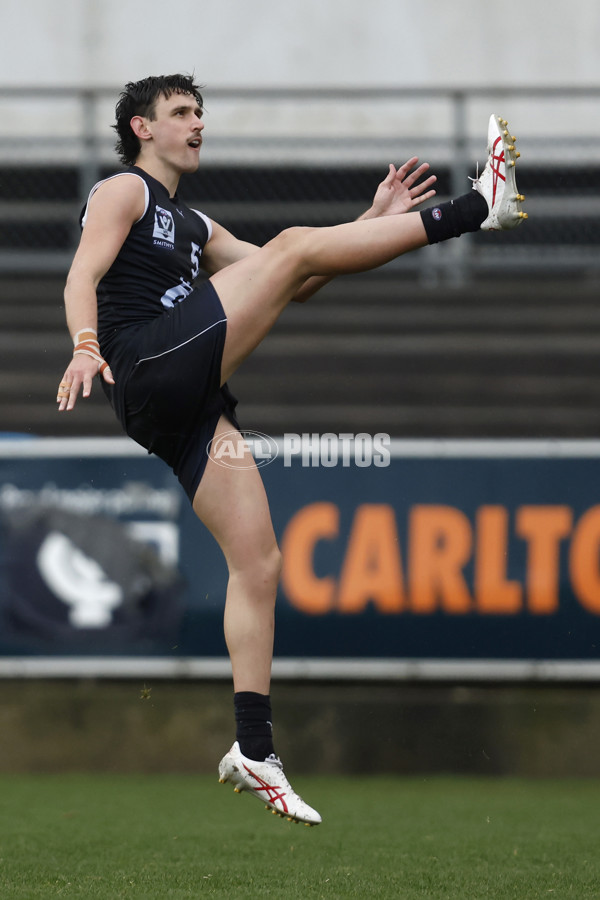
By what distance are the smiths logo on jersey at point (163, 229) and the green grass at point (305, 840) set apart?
1827mm

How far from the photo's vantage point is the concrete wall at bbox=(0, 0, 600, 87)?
10.2 metres

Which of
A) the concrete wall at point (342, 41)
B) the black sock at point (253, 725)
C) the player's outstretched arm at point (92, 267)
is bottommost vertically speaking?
the black sock at point (253, 725)

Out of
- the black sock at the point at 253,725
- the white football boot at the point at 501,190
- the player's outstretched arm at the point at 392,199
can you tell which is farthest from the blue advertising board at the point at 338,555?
the white football boot at the point at 501,190

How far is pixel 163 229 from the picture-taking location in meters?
3.78

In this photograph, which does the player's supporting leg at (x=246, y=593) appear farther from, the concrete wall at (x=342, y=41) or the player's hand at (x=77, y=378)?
the concrete wall at (x=342, y=41)

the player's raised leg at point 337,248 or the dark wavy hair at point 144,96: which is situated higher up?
the dark wavy hair at point 144,96

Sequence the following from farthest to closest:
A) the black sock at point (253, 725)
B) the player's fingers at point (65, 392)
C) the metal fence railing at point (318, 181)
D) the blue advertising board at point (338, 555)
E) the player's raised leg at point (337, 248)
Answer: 1. the metal fence railing at point (318, 181)
2. the blue advertising board at point (338, 555)
3. the black sock at point (253, 725)
4. the player's raised leg at point (337, 248)
5. the player's fingers at point (65, 392)

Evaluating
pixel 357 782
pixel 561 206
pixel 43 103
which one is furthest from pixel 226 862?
pixel 43 103

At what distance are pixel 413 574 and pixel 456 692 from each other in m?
0.63

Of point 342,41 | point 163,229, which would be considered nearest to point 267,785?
point 163,229

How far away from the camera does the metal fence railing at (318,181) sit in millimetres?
8344

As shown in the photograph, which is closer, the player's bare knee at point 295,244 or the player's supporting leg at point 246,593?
the player's bare knee at point 295,244

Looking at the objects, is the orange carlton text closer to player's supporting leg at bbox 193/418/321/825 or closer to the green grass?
the green grass

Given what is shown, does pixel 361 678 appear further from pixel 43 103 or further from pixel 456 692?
pixel 43 103
